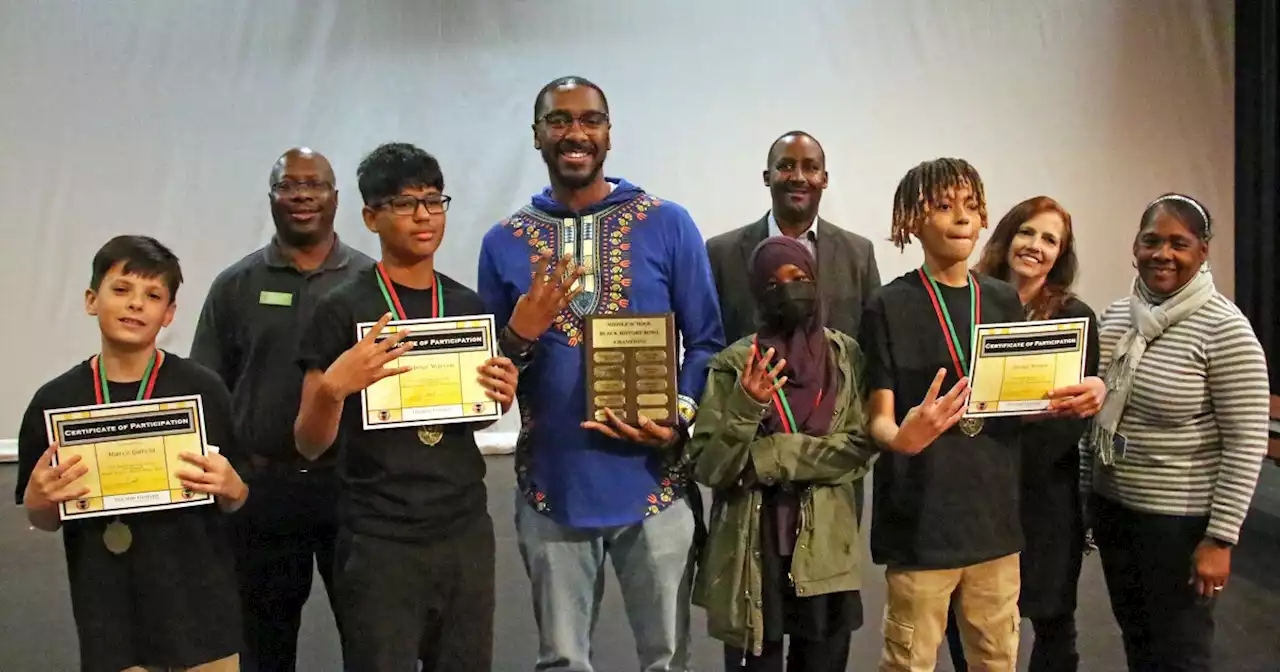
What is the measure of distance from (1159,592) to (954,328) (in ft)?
3.03

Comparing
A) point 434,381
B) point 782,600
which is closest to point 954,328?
point 782,600

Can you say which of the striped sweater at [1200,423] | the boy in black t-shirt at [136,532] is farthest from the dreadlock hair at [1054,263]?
the boy in black t-shirt at [136,532]

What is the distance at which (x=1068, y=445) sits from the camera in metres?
2.43

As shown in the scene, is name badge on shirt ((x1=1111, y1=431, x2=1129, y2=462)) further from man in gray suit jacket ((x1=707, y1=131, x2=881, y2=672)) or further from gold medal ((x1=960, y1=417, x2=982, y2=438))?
man in gray suit jacket ((x1=707, y1=131, x2=881, y2=672))

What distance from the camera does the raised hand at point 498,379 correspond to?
6.58 ft

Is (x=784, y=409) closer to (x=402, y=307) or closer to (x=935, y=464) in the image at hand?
(x=935, y=464)

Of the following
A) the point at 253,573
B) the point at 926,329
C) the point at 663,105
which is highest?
the point at 663,105

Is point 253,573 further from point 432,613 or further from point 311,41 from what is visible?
point 311,41

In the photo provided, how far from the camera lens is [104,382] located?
193cm

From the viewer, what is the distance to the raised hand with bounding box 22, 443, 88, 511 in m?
1.82

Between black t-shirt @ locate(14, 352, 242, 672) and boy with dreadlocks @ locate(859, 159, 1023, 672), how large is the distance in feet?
5.28

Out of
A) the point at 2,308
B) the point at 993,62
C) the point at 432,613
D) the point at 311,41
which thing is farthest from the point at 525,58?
the point at 432,613

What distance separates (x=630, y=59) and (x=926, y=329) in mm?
4712

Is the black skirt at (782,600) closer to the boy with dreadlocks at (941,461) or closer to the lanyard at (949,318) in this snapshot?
the boy with dreadlocks at (941,461)
